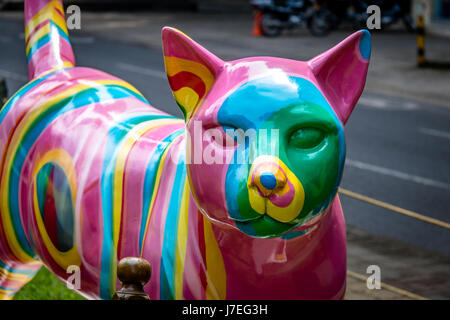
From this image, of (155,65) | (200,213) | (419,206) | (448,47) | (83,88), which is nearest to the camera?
(200,213)

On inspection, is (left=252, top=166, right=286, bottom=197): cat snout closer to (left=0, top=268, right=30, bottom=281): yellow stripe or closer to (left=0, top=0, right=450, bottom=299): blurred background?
(left=0, top=268, right=30, bottom=281): yellow stripe

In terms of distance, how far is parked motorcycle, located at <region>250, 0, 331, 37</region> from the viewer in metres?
22.8

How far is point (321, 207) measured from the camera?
3.18 meters

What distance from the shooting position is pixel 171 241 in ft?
11.8

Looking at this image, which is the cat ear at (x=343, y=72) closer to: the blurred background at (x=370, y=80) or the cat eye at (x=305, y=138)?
the cat eye at (x=305, y=138)

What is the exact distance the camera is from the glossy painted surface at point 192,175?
3109 mm

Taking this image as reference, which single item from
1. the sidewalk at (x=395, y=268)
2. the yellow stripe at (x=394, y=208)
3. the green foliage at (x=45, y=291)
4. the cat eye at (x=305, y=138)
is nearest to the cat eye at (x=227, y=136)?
the cat eye at (x=305, y=138)

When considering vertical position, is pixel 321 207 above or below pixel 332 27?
below

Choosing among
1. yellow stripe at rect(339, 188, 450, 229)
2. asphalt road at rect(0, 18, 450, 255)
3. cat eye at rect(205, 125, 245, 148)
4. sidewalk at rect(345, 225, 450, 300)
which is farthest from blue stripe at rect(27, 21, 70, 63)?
yellow stripe at rect(339, 188, 450, 229)

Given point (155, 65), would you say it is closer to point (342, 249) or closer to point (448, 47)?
point (448, 47)

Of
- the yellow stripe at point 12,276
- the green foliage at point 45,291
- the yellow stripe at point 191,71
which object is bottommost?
the green foliage at point 45,291
